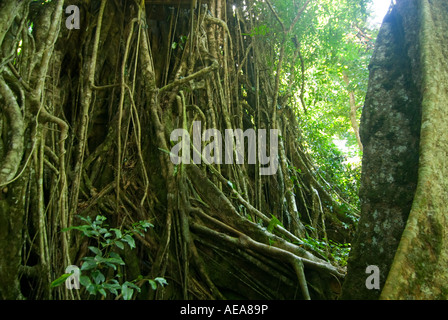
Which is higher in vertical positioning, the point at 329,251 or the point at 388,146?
the point at 388,146

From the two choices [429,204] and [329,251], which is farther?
[329,251]

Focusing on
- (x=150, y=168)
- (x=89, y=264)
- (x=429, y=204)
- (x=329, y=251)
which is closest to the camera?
(x=429, y=204)

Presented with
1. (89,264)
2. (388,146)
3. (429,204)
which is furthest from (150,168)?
(429,204)

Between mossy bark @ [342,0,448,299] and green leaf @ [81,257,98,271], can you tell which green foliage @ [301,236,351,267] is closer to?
mossy bark @ [342,0,448,299]

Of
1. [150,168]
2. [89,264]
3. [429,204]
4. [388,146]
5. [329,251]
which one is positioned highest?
[388,146]

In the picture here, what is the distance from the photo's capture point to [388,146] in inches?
59.0

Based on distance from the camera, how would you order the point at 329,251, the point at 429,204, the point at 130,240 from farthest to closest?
the point at 329,251
the point at 130,240
the point at 429,204

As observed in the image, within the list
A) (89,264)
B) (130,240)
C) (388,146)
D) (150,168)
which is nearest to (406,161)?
(388,146)

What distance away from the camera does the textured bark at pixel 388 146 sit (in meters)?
1.35

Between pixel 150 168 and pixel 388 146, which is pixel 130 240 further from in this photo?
pixel 388 146

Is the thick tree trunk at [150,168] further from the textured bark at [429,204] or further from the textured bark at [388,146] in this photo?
the textured bark at [429,204]

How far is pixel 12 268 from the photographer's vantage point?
1.53m

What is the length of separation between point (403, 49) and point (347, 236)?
8.19 feet
